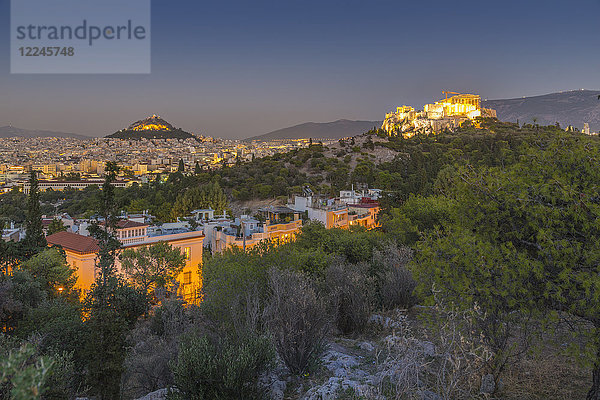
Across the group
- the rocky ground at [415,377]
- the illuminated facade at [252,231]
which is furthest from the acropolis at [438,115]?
the rocky ground at [415,377]

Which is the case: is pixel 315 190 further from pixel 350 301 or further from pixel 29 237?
pixel 350 301

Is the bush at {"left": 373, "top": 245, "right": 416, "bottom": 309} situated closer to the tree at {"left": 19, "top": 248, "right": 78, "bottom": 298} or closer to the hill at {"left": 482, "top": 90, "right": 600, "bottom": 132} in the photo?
the tree at {"left": 19, "top": 248, "right": 78, "bottom": 298}

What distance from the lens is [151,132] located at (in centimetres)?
17362

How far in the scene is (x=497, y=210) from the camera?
16.9 ft

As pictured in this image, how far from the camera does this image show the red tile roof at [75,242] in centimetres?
1791

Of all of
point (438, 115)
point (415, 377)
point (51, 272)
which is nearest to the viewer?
point (415, 377)

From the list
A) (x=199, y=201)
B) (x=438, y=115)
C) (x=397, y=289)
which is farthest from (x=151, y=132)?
(x=397, y=289)

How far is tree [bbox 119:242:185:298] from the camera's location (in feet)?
48.9

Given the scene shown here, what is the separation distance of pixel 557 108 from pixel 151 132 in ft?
495

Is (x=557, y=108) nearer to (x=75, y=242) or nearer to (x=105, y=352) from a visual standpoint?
(x=75, y=242)

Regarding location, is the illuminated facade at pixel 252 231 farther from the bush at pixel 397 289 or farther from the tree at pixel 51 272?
the bush at pixel 397 289

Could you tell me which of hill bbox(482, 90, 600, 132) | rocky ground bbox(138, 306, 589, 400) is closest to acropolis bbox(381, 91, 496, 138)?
hill bbox(482, 90, 600, 132)

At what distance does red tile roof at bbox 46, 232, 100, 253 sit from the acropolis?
77.6 m

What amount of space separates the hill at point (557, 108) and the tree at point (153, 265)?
9589cm
